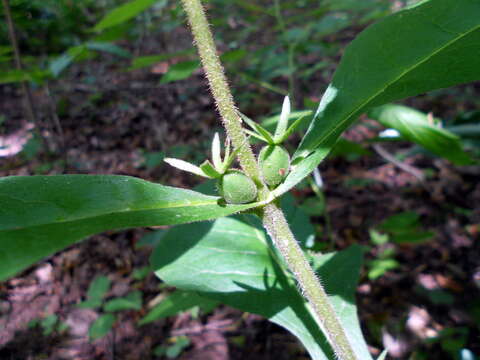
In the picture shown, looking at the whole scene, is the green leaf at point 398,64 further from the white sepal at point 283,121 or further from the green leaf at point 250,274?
the green leaf at point 250,274

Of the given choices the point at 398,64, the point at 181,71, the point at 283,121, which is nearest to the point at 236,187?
the point at 283,121

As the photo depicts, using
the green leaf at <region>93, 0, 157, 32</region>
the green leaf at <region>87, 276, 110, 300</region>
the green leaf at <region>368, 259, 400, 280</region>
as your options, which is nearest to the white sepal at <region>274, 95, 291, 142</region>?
the green leaf at <region>93, 0, 157, 32</region>

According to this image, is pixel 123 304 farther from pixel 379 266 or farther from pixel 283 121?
pixel 283 121

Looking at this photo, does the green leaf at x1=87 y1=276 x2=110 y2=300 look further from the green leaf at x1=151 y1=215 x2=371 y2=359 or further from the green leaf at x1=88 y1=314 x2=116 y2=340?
Result: the green leaf at x1=151 y1=215 x2=371 y2=359

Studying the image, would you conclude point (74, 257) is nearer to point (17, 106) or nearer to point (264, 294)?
point (264, 294)

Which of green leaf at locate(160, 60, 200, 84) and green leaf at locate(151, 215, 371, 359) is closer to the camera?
green leaf at locate(151, 215, 371, 359)

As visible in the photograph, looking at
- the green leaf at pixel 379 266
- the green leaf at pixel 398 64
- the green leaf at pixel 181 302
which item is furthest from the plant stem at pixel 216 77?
the green leaf at pixel 379 266
